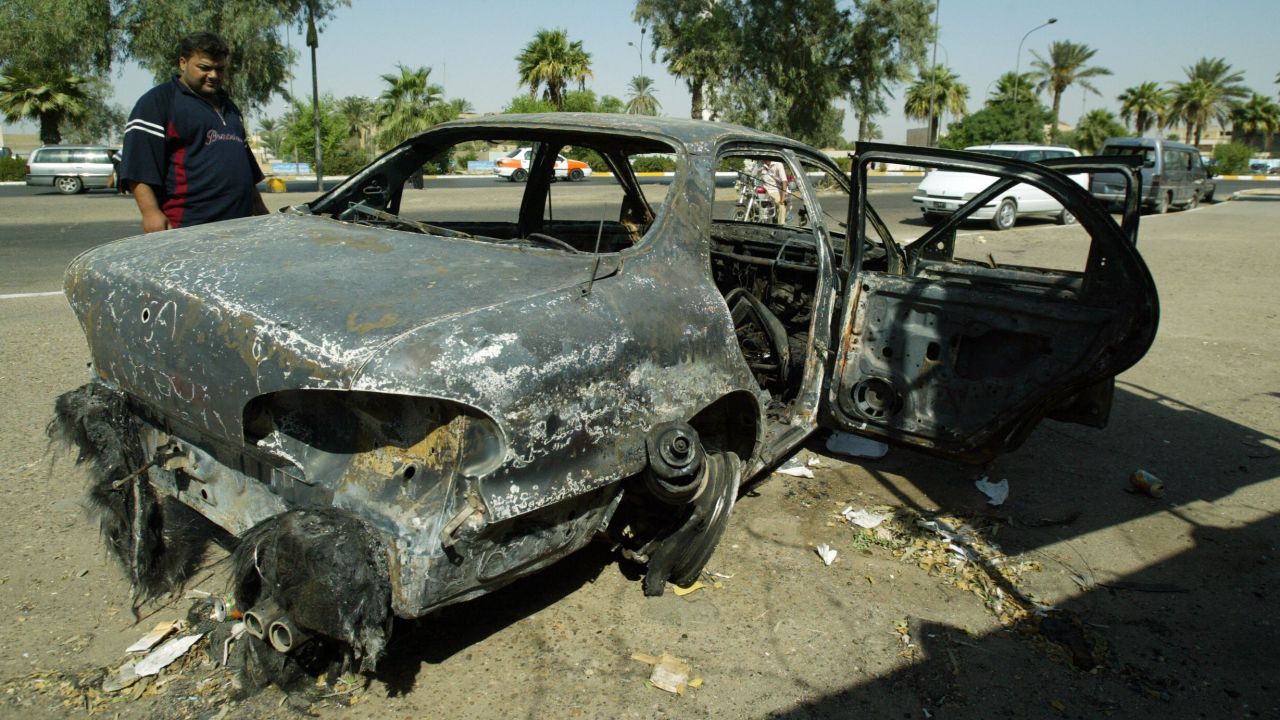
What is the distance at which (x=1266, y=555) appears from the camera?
359 cm

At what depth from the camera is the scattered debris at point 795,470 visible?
4.30 metres

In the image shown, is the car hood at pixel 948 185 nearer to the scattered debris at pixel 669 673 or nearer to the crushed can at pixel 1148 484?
the crushed can at pixel 1148 484

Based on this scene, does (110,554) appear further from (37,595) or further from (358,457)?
(358,457)

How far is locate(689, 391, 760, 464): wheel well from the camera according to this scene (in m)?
3.20

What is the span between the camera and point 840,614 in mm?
3053

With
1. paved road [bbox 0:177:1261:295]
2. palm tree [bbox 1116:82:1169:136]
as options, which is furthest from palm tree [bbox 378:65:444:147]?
palm tree [bbox 1116:82:1169:136]

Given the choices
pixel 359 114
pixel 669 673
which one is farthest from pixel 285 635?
pixel 359 114

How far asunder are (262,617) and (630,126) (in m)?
2.26

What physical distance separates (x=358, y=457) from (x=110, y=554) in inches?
59.5

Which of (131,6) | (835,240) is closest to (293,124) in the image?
(131,6)

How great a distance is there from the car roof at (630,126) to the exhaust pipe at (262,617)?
6.97 feet

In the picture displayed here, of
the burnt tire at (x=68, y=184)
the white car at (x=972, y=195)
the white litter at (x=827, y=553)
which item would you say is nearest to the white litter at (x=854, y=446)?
the white litter at (x=827, y=553)

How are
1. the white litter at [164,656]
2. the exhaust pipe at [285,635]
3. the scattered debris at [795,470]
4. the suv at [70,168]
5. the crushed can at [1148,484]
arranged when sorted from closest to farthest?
the exhaust pipe at [285,635], the white litter at [164,656], the crushed can at [1148,484], the scattered debris at [795,470], the suv at [70,168]

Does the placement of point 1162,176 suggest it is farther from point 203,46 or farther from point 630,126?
point 203,46
